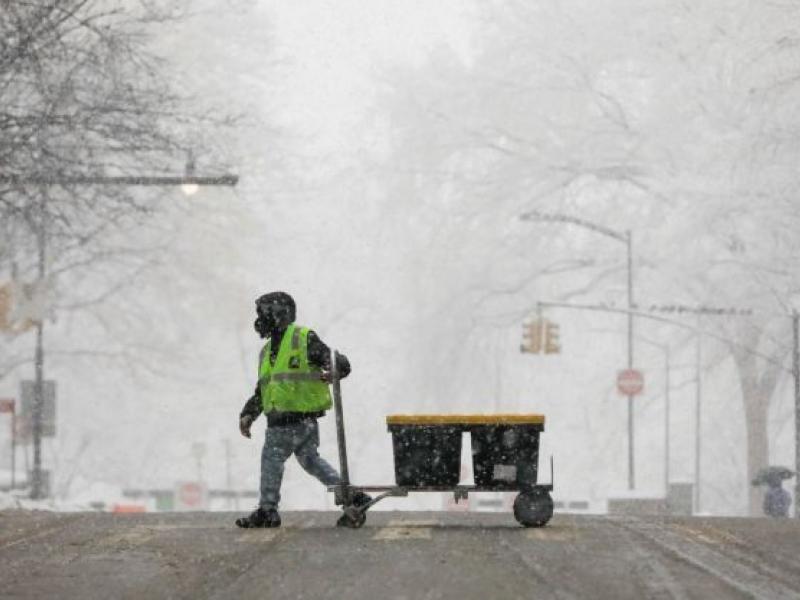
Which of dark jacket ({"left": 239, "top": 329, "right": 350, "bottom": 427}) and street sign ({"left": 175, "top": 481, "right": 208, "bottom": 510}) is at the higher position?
dark jacket ({"left": 239, "top": 329, "right": 350, "bottom": 427})

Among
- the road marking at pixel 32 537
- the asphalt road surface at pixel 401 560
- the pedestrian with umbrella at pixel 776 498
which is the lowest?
the pedestrian with umbrella at pixel 776 498

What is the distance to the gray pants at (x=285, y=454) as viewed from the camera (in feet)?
44.7

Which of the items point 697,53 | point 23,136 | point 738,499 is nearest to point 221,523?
point 23,136

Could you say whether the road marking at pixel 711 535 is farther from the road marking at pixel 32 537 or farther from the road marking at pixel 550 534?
the road marking at pixel 32 537

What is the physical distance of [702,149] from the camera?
3856cm

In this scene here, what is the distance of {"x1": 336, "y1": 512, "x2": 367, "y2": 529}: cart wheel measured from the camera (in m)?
13.5

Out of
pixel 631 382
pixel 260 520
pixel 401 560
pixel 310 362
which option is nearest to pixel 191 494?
pixel 631 382

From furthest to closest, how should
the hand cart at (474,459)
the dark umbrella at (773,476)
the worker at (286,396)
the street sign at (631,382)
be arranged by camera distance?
the street sign at (631,382) → the dark umbrella at (773,476) → the hand cart at (474,459) → the worker at (286,396)

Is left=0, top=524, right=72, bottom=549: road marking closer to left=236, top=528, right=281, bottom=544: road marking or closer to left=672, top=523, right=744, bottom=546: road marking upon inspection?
left=236, top=528, right=281, bottom=544: road marking

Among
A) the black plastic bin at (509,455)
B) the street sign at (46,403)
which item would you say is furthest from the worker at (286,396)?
the street sign at (46,403)

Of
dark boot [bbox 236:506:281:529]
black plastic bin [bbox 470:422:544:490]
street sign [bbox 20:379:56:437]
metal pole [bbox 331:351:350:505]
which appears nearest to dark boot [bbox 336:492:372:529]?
metal pole [bbox 331:351:350:505]

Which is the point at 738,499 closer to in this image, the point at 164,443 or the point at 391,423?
the point at 164,443

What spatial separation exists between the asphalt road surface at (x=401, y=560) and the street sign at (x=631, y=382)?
29331 mm

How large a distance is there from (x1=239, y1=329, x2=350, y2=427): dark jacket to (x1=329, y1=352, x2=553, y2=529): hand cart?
342 mm
